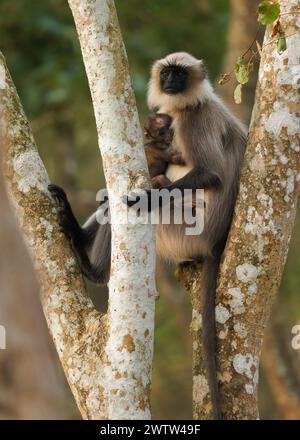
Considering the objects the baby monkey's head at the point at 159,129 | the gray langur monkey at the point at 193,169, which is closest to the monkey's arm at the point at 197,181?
the gray langur monkey at the point at 193,169

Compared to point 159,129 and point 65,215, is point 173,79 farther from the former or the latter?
point 65,215

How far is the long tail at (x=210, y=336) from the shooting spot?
3262mm

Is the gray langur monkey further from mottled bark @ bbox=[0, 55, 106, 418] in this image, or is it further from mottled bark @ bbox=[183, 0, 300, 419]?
mottled bark @ bbox=[183, 0, 300, 419]

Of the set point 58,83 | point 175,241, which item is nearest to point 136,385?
point 175,241

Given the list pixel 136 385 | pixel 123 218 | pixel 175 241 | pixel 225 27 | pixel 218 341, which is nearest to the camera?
pixel 136 385

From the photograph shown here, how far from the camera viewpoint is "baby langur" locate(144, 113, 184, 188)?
493cm

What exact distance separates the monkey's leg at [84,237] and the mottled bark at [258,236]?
102 cm

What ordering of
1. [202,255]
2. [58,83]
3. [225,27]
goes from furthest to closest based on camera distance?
[225,27] → [58,83] → [202,255]

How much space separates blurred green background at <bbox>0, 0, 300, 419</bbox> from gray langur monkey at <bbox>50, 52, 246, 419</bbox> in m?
1.75

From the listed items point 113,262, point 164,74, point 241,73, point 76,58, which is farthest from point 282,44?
point 76,58

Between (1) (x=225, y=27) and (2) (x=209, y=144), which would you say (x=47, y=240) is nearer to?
(2) (x=209, y=144)

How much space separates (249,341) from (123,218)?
75cm

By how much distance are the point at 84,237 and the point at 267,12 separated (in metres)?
2.03

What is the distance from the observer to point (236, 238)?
11.3 feet
